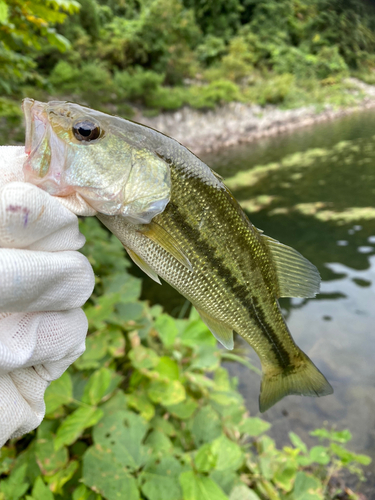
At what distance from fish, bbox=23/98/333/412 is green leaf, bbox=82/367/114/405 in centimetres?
78

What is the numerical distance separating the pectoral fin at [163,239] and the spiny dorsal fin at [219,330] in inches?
12.2

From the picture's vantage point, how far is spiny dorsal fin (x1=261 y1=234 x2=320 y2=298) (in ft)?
4.54

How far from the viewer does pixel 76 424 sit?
5.24ft

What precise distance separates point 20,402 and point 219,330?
79 centimetres

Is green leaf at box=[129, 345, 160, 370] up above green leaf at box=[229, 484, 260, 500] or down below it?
above

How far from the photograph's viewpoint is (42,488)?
133 centimetres

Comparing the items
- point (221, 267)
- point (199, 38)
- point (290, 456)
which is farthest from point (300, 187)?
point (199, 38)

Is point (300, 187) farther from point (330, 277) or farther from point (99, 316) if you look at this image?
point (99, 316)

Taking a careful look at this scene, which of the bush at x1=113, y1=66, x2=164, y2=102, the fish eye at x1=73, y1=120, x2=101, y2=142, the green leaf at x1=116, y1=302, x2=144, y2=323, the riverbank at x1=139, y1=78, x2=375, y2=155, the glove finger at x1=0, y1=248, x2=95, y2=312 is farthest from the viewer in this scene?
the riverbank at x1=139, y1=78, x2=375, y2=155

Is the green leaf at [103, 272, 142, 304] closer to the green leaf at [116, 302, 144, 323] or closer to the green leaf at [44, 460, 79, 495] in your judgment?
the green leaf at [116, 302, 144, 323]

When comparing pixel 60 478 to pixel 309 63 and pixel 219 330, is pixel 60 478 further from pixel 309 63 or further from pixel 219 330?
pixel 309 63

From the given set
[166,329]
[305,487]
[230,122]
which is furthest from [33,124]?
[230,122]

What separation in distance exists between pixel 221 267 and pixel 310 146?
14736mm

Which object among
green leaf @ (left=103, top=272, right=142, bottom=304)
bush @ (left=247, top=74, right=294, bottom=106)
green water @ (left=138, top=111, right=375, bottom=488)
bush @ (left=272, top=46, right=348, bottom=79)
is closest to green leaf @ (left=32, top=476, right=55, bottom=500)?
green leaf @ (left=103, top=272, right=142, bottom=304)
